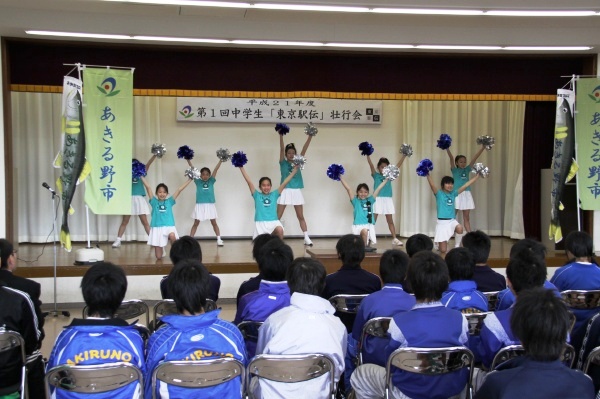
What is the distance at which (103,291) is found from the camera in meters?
2.99

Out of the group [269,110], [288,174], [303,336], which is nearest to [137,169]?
[288,174]

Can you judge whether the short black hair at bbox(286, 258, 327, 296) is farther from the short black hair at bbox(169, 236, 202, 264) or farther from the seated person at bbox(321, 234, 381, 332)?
the short black hair at bbox(169, 236, 202, 264)

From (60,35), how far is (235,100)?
4.01 metres

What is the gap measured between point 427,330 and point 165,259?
6196 mm

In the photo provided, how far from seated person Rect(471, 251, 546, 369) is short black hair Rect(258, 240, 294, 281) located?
1272 millimetres

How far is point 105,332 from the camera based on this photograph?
284 centimetres

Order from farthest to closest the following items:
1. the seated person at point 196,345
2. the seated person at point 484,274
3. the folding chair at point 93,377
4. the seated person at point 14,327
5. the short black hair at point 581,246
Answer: the short black hair at point 581,246 < the seated person at point 484,274 < the seated person at point 14,327 < the seated person at point 196,345 < the folding chair at point 93,377

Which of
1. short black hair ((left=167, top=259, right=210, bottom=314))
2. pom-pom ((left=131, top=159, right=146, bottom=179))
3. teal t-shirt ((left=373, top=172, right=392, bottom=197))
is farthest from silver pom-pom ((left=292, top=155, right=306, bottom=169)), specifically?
short black hair ((left=167, top=259, right=210, bottom=314))

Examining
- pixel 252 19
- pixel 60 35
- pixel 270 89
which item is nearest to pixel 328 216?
pixel 270 89

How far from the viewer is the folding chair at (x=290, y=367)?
2912mm

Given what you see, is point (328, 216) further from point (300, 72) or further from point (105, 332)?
point (105, 332)

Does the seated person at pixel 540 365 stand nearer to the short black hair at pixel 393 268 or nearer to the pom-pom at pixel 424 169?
the short black hair at pixel 393 268

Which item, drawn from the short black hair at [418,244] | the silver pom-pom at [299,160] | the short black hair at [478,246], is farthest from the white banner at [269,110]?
the short black hair at [478,246]

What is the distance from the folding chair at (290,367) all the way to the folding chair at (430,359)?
30cm
